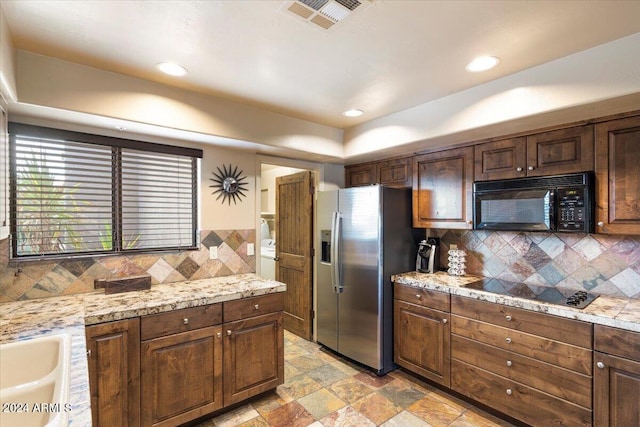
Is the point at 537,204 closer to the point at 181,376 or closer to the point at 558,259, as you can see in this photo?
the point at 558,259

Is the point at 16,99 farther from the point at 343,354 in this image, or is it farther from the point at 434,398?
the point at 434,398

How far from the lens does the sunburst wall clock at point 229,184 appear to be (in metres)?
2.88

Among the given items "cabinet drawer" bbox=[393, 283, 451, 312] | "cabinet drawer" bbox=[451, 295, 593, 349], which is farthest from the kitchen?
"cabinet drawer" bbox=[393, 283, 451, 312]

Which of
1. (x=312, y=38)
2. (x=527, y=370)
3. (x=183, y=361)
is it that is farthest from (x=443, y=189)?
(x=183, y=361)

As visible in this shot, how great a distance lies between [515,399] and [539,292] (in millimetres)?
755

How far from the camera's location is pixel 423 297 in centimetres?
267

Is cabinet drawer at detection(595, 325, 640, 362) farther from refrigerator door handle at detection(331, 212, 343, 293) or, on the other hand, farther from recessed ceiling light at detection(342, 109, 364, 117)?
recessed ceiling light at detection(342, 109, 364, 117)

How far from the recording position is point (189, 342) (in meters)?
2.08

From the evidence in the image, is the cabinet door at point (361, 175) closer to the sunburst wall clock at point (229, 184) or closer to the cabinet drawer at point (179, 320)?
the sunburst wall clock at point (229, 184)

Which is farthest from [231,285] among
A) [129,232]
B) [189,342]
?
[129,232]

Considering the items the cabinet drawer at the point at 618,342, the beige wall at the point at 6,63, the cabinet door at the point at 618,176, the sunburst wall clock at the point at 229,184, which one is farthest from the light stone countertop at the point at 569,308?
the beige wall at the point at 6,63

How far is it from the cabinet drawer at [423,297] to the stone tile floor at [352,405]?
27.9 inches

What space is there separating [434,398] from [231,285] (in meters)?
Answer: 1.85

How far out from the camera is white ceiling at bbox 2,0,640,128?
1447 millimetres
